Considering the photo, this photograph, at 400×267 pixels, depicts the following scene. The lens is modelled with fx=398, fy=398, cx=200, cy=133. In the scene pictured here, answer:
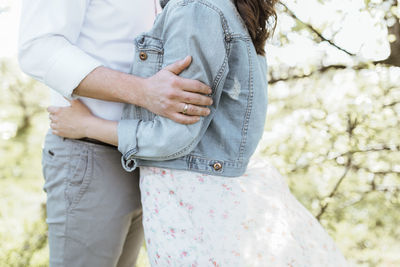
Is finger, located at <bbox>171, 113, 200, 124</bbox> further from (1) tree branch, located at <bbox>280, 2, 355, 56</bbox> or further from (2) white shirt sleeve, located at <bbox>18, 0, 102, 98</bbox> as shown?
(1) tree branch, located at <bbox>280, 2, 355, 56</bbox>

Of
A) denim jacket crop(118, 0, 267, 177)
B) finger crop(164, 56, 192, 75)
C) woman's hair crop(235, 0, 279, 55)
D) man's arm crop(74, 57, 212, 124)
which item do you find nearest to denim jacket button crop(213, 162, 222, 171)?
denim jacket crop(118, 0, 267, 177)

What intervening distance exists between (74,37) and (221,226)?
0.72 meters

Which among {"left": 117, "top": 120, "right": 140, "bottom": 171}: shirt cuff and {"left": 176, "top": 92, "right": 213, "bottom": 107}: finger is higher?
{"left": 176, "top": 92, "right": 213, "bottom": 107}: finger

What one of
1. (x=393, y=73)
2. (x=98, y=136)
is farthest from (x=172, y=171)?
(x=393, y=73)

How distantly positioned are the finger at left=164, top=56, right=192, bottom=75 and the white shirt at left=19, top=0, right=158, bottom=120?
233 millimetres

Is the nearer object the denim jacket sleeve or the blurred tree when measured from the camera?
the denim jacket sleeve

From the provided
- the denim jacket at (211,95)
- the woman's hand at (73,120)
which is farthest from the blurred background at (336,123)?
the woman's hand at (73,120)

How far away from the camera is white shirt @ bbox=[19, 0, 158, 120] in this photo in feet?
3.79

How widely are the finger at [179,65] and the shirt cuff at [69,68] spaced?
0.23 m

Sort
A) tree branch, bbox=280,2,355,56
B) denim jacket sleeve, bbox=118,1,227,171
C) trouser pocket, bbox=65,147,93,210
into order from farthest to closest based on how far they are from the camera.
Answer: tree branch, bbox=280,2,355,56, trouser pocket, bbox=65,147,93,210, denim jacket sleeve, bbox=118,1,227,171

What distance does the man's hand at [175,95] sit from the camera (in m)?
1.15

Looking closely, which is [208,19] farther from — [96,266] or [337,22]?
[337,22]

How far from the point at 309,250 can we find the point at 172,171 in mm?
494

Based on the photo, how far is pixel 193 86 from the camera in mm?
1151
